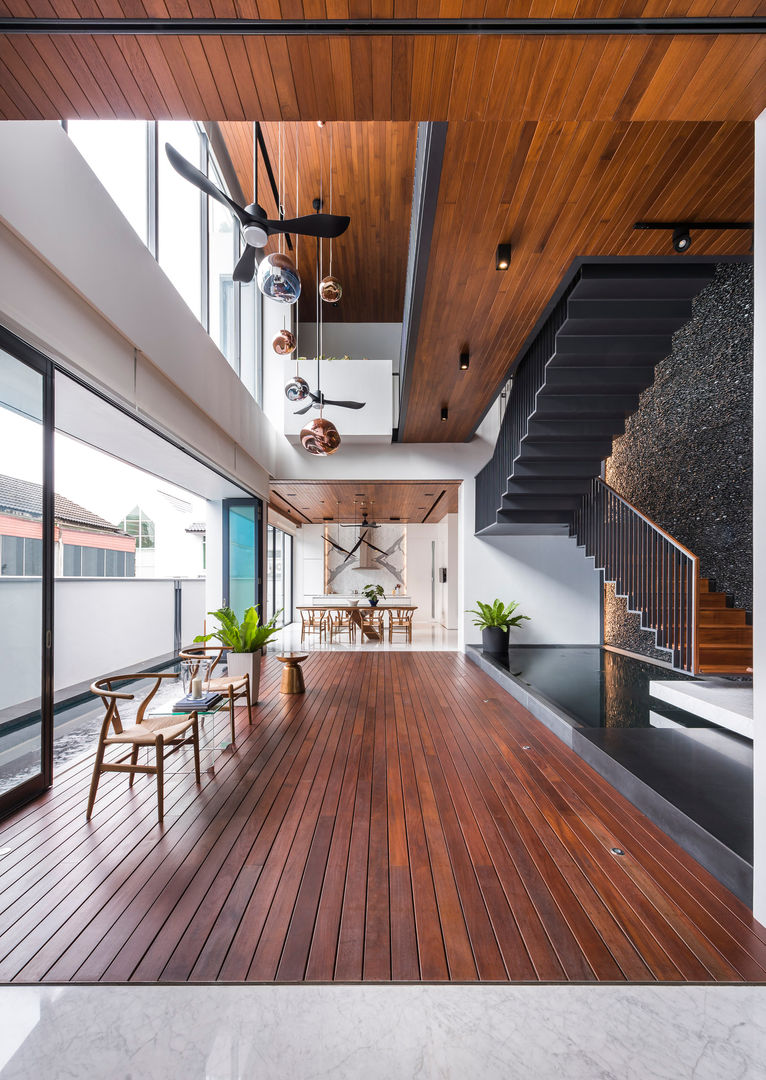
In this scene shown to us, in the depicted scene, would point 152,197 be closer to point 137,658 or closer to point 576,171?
point 576,171

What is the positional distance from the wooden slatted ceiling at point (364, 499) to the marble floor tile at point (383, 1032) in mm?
7964

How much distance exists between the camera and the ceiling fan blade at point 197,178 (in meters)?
2.84

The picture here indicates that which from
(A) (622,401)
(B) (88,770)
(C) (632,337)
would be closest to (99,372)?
(B) (88,770)

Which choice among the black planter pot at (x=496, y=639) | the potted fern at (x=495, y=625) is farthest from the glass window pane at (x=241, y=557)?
Answer: the black planter pot at (x=496, y=639)

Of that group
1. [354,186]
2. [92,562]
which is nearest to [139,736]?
[354,186]

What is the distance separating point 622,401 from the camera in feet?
17.5

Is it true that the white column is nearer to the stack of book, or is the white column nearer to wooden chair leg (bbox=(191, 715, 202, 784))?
wooden chair leg (bbox=(191, 715, 202, 784))

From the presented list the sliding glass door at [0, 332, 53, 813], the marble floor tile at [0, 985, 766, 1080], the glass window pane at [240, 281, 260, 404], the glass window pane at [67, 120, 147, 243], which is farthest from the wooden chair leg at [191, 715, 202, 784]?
the glass window pane at [240, 281, 260, 404]

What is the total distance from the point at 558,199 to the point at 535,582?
7022 millimetres

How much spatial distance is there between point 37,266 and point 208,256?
3.90m

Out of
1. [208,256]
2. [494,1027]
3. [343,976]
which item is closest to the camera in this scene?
[494,1027]

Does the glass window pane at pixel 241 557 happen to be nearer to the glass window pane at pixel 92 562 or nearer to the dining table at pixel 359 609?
the dining table at pixel 359 609

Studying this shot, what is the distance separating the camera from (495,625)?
28.7 ft

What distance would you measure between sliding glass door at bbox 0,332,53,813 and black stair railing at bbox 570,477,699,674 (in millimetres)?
4790
